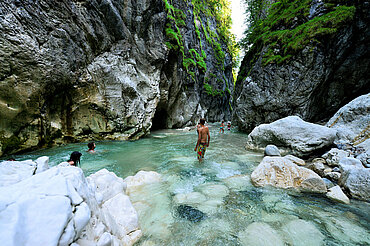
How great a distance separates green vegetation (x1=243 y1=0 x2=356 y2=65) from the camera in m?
10.1

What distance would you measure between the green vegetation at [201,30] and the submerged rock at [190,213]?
14.2m

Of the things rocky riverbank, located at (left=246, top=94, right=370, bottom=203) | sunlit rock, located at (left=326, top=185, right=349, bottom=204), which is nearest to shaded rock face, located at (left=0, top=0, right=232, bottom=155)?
rocky riverbank, located at (left=246, top=94, right=370, bottom=203)

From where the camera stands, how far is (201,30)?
2484 cm

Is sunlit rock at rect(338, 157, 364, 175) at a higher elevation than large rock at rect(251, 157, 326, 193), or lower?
higher

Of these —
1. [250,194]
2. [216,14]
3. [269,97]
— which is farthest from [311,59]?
[216,14]

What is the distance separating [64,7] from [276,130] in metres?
12.4

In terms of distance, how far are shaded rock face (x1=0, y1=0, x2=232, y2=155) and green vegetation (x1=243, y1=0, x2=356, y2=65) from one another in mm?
9201

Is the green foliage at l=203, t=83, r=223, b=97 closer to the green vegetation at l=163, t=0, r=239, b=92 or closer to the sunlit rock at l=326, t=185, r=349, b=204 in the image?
the green vegetation at l=163, t=0, r=239, b=92

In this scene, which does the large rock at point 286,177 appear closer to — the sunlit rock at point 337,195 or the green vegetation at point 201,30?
the sunlit rock at point 337,195

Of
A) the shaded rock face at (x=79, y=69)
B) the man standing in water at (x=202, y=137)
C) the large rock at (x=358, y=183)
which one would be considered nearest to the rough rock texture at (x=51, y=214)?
the man standing in water at (x=202, y=137)

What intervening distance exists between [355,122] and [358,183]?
430 centimetres

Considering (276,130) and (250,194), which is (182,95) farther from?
(250,194)

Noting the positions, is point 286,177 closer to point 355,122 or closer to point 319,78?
point 355,122

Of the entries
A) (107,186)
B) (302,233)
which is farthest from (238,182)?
(107,186)
